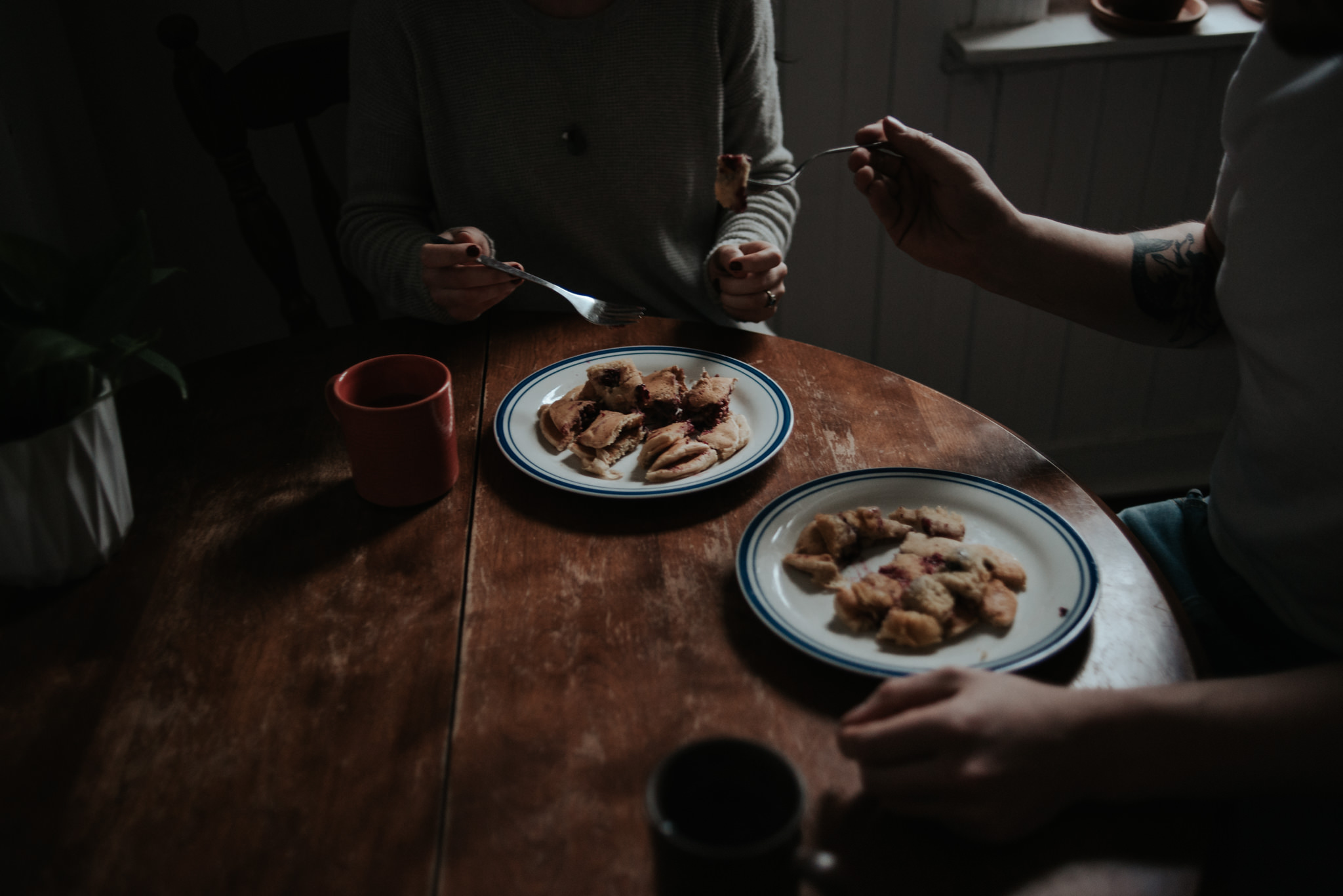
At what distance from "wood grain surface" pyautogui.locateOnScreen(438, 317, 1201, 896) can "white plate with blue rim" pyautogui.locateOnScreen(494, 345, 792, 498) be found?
0.02 metres

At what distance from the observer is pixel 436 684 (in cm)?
71

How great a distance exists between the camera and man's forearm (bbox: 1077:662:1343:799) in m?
0.60

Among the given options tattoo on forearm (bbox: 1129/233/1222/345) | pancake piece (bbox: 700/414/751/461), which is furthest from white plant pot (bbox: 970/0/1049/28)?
pancake piece (bbox: 700/414/751/461)

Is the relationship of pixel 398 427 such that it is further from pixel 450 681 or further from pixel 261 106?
pixel 261 106

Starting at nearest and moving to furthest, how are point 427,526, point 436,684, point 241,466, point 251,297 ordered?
1. point 436,684
2. point 427,526
3. point 241,466
4. point 251,297

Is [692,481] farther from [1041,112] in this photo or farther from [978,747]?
[1041,112]

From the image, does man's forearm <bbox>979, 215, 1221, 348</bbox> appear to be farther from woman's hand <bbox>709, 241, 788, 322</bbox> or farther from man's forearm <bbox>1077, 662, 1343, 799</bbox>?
man's forearm <bbox>1077, 662, 1343, 799</bbox>

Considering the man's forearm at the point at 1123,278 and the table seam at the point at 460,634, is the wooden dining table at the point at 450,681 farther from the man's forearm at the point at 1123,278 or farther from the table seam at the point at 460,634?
the man's forearm at the point at 1123,278

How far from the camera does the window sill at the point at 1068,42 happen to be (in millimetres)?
1797

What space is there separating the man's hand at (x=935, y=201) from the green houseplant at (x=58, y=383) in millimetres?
795

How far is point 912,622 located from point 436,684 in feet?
1.22

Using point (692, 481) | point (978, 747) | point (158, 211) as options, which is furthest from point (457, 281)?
point (158, 211)

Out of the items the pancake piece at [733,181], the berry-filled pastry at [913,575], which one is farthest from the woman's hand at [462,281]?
the berry-filled pastry at [913,575]

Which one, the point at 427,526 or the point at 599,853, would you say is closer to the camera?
the point at 599,853
